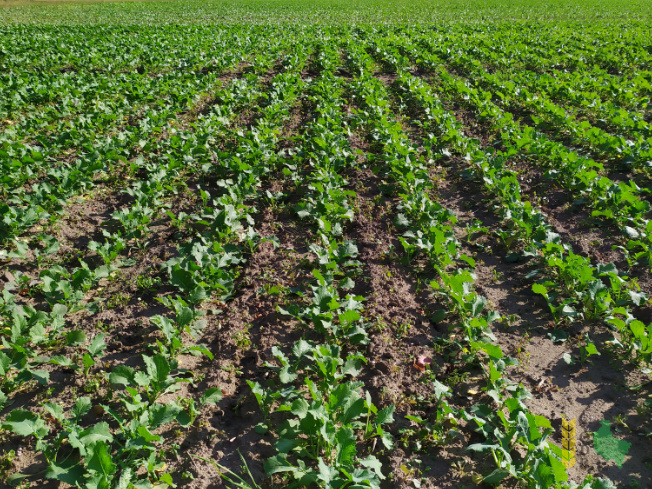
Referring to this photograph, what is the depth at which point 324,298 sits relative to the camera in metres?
4.02

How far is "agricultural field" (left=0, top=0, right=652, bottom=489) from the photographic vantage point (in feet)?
9.61

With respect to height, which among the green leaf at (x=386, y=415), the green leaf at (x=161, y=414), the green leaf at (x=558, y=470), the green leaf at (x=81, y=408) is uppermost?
the green leaf at (x=558, y=470)

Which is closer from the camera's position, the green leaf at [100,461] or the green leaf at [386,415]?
the green leaf at [100,461]

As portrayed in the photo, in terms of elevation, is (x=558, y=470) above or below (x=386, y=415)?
above

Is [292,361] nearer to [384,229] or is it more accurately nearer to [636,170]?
[384,229]

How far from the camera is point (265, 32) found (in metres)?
20.8

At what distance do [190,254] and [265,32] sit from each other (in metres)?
19.2

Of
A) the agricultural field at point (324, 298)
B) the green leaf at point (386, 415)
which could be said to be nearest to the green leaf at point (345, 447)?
the agricultural field at point (324, 298)

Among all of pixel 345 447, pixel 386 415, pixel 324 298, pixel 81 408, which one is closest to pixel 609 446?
pixel 386 415

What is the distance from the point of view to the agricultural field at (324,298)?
2.93 meters

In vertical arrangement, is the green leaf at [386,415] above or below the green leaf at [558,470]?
below

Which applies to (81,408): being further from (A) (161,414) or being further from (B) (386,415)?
(B) (386,415)

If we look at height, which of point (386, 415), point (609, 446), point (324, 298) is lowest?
point (609, 446)

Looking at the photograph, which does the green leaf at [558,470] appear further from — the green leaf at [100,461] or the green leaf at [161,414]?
the green leaf at [100,461]
